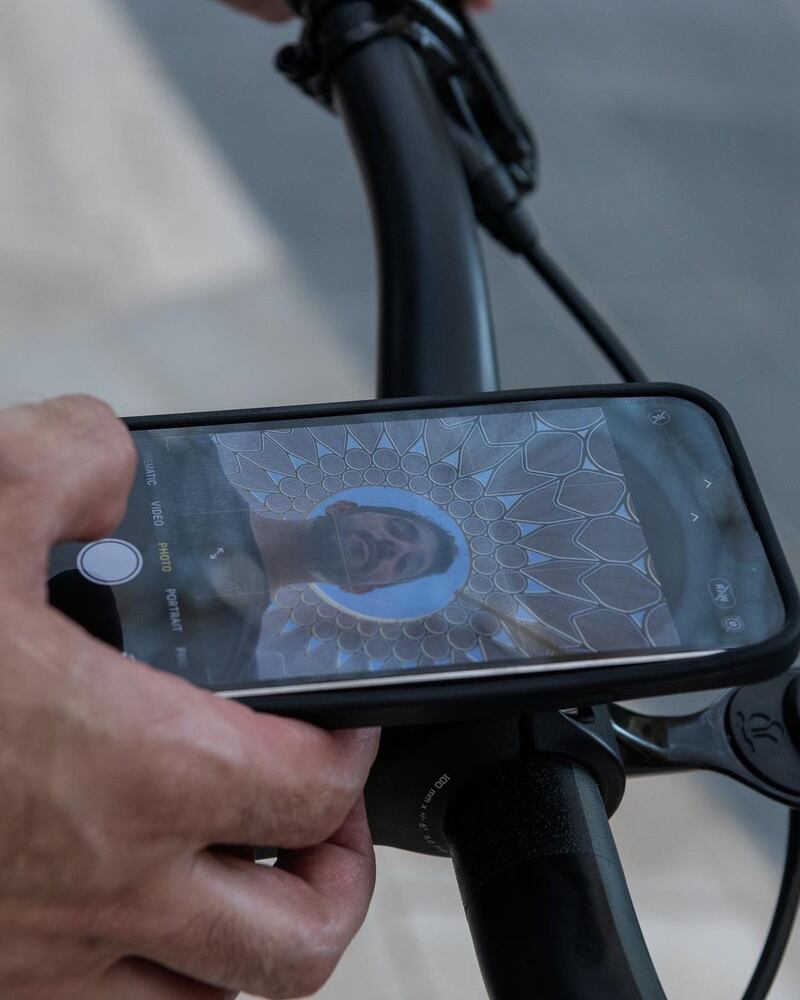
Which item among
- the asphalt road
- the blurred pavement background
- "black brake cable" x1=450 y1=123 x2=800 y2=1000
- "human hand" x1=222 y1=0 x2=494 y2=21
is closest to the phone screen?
"black brake cable" x1=450 y1=123 x2=800 y2=1000

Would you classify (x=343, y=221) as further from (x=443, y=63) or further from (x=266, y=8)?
(x=443, y=63)

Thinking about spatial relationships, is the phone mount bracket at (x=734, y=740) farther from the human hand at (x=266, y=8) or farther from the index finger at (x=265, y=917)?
the human hand at (x=266, y=8)

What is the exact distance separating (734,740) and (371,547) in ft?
0.45

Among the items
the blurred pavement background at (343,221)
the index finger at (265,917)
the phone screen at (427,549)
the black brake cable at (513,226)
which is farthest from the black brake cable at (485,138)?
the blurred pavement background at (343,221)

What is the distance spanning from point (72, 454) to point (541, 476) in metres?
0.14

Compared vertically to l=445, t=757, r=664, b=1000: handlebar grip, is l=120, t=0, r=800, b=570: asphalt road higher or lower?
higher

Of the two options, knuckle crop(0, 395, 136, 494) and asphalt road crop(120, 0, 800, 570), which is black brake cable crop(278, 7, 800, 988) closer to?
knuckle crop(0, 395, 136, 494)

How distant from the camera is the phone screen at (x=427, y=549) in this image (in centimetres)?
31

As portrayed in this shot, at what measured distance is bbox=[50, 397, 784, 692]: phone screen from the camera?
312 mm

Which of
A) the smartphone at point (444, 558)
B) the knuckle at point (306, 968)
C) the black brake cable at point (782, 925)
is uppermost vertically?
the smartphone at point (444, 558)

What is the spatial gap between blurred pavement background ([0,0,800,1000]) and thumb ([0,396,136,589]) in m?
0.66

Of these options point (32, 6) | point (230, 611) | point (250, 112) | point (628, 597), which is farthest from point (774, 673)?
point (32, 6)

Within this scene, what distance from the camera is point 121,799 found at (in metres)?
0.25

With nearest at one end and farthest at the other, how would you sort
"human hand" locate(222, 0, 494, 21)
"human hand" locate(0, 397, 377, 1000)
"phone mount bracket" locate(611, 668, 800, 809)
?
"human hand" locate(0, 397, 377, 1000), "phone mount bracket" locate(611, 668, 800, 809), "human hand" locate(222, 0, 494, 21)
